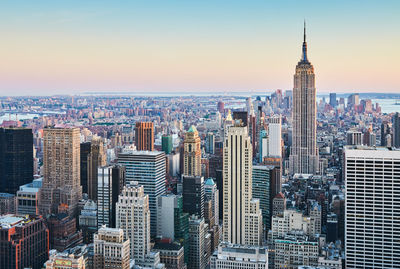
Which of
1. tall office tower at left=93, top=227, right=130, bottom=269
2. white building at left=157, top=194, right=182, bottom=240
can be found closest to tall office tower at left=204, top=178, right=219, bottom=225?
white building at left=157, top=194, right=182, bottom=240

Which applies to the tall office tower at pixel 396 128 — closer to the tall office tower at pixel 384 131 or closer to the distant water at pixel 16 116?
the tall office tower at pixel 384 131

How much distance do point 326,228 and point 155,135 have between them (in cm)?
2864

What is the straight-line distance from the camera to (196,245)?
29859 millimetres

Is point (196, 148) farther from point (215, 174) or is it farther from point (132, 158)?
point (132, 158)

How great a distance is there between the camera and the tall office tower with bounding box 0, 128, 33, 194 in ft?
129

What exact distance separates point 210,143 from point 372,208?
2828cm

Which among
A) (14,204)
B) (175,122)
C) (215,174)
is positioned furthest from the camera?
(175,122)

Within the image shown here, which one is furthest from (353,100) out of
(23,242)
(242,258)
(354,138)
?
(23,242)

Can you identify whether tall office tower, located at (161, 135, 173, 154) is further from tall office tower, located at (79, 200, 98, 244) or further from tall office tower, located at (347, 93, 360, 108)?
tall office tower, located at (347, 93, 360, 108)

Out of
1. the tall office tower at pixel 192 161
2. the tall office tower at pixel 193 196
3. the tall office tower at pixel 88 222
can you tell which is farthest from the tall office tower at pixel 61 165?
the tall office tower at pixel 193 196

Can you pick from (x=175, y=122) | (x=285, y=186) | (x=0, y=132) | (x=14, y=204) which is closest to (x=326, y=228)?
(x=285, y=186)

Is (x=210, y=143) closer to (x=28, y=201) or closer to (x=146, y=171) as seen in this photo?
(x=28, y=201)

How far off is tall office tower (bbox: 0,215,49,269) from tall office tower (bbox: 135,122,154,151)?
24.4 metres

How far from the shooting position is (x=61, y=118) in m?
48.0
